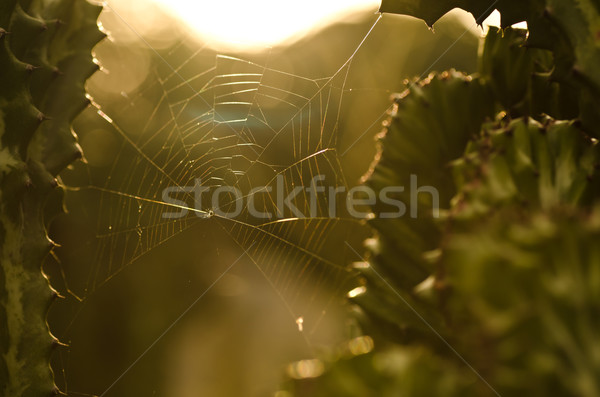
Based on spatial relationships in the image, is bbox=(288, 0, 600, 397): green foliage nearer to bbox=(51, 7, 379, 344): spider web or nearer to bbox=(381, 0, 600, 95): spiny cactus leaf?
bbox=(381, 0, 600, 95): spiny cactus leaf

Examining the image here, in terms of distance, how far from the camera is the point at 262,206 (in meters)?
1.29

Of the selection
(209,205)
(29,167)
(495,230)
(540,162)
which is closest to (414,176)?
(540,162)

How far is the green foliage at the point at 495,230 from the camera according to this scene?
183mm

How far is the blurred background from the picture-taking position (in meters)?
0.99

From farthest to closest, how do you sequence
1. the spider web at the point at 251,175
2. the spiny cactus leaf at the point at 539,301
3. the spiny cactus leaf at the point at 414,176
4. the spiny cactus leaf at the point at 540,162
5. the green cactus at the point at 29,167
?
the spider web at the point at 251,175, the green cactus at the point at 29,167, the spiny cactus leaf at the point at 414,176, the spiny cactus leaf at the point at 540,162, the spiny cactus leaf at the point at 539,301

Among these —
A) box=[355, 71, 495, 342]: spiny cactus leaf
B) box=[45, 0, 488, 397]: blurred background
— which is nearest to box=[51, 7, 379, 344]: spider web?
box=[45, 0, 488, 397]: blurred background

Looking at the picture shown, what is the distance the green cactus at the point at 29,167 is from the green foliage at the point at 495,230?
369mm

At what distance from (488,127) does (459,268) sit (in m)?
0.28

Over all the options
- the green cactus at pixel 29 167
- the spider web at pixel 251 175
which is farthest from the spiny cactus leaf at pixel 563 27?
the green cactus at pixel 29 167

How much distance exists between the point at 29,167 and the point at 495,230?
0.58 meters

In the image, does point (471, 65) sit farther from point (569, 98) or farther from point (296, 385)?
point (296, 385)

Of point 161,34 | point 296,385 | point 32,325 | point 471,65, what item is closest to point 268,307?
point 471,65

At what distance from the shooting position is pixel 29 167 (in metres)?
0.63

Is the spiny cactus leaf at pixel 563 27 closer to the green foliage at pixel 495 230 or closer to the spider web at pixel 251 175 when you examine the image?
the green foliage at pixel 495 230
